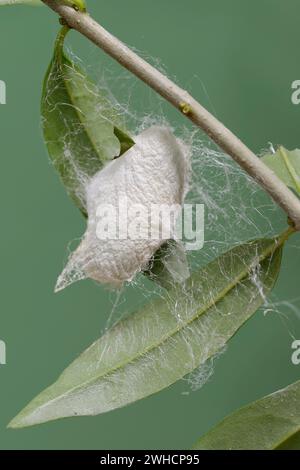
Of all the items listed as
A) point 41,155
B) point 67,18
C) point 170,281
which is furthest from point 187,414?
point 67,18

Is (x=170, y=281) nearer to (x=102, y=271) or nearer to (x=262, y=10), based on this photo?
(x=102, y=271)

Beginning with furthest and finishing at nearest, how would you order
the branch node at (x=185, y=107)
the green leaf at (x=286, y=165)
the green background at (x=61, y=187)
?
the green background at (x=61, y=187) < the green leaf at (x=286, y=165) < the branch node at (x=185, y=107)

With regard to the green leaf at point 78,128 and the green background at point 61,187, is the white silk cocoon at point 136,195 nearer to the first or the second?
the green leaf at point 78,128

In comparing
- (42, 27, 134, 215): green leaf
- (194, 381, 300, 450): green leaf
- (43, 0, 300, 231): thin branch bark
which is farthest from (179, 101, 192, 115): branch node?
(194, 381, 300, 450): green leaf

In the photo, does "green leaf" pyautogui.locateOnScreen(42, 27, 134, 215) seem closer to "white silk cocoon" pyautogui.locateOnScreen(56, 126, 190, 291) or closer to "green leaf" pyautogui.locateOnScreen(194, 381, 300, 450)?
"white silk cocoon" pyautogui.locateOnScreen(56, 126, 190, 291)

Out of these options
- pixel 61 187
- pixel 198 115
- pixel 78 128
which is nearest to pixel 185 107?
pixel 198 115

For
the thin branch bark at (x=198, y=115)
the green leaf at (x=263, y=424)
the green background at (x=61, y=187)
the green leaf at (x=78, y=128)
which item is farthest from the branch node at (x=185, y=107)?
the green background at (x=61, y=187)

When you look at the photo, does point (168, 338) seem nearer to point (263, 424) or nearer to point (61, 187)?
point (263, 424)

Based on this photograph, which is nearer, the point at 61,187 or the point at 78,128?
the point at 78,128
